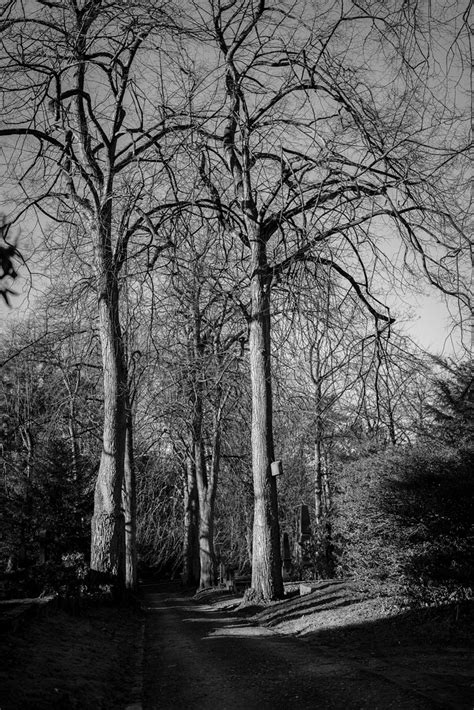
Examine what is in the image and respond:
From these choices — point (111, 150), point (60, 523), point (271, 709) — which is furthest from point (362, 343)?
point (60, 523)

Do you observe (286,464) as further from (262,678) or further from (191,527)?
(262,678)

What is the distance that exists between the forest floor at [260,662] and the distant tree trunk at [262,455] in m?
1.46

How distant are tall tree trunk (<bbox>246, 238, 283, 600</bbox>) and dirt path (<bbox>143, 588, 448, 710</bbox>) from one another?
3.07m

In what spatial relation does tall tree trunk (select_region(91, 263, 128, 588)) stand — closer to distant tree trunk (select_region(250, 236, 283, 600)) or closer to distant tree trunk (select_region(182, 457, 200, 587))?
distant tree trunk (select_region(250, 236, 283, 600))

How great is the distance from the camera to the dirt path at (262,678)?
5016 millimetres

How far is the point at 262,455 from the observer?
42.8 ft

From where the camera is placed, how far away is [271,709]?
5016 millimetres

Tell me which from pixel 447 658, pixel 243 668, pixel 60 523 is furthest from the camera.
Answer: pixel 60 523

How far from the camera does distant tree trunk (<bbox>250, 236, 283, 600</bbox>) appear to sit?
12.5 meters

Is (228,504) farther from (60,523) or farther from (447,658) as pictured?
(447,658)

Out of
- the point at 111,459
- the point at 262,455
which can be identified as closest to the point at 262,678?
the point at 262,455

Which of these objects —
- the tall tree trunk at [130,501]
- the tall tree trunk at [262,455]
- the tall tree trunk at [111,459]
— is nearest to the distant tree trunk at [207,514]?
the tall tree trunk at [130,501]

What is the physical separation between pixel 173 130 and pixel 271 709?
727cm

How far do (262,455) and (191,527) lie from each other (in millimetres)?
20855
